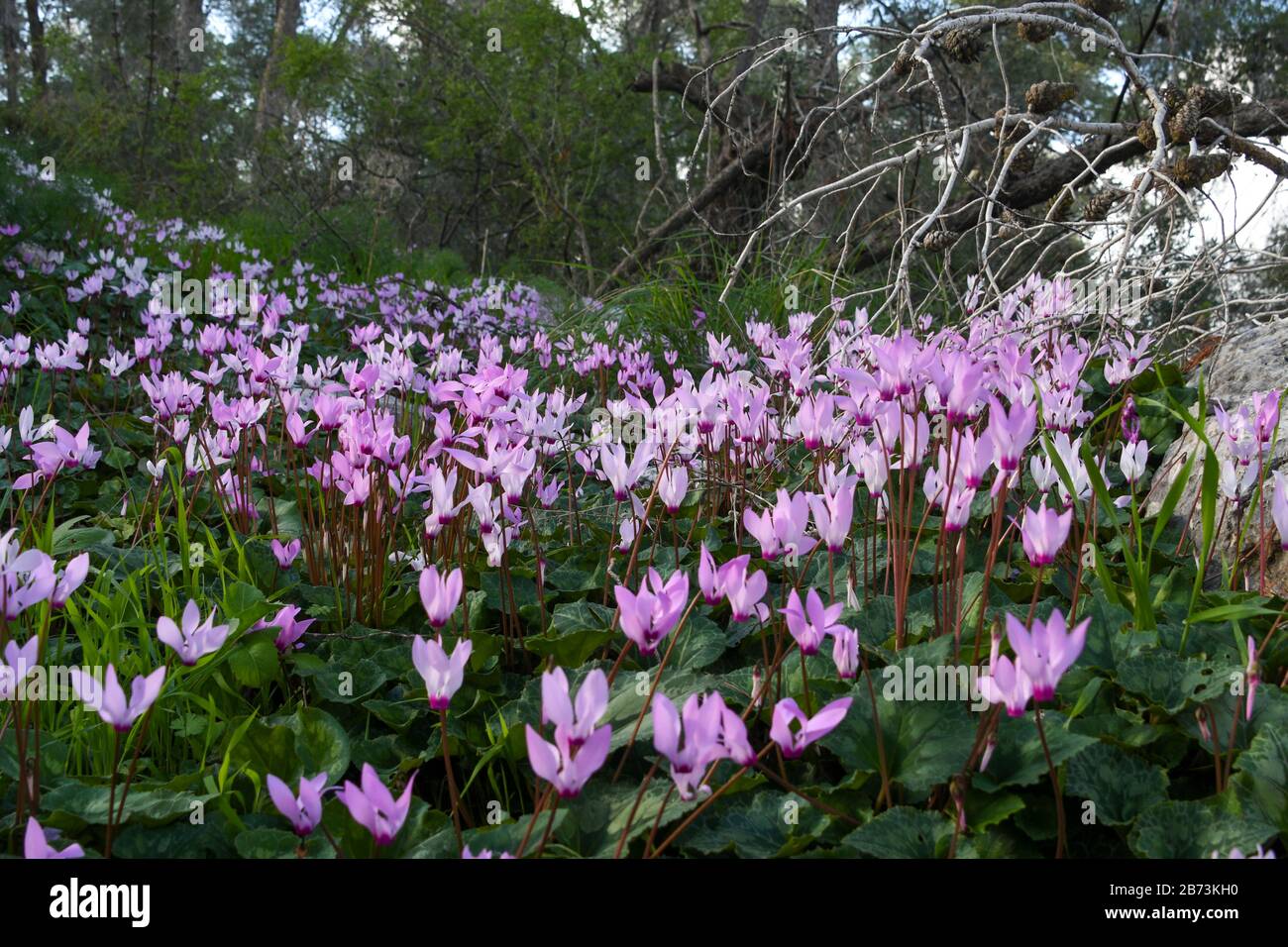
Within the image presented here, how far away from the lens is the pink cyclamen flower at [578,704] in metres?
0.96

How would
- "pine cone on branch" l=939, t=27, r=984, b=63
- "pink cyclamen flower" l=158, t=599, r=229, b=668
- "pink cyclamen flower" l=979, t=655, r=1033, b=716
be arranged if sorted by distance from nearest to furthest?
"pink cyclamen flower" l=979, t=655, r=1033, b=716 < "pink cyclamen flower" l=158, t=599, r=229, b=668 < "pine cone on branch" l=939, t=27, r=984, b=63

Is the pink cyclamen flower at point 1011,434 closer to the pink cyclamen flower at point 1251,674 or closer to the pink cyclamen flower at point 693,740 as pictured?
the pink cyclamen flower at point 1251,674

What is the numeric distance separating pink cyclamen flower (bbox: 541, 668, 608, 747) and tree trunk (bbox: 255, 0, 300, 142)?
1169 cm

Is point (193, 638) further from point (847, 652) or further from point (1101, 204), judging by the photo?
point (1101, 204)

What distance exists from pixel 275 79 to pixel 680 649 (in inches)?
478

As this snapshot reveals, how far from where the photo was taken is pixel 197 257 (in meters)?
6.47

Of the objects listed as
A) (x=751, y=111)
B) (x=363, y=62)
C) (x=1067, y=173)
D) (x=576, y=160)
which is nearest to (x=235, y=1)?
(x=363, y=62)

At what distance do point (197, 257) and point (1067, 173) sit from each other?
5727mm

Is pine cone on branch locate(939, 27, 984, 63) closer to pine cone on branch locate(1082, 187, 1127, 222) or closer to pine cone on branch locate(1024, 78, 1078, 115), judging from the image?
pine cone on branch locate(1024, 78, 1078, 115)

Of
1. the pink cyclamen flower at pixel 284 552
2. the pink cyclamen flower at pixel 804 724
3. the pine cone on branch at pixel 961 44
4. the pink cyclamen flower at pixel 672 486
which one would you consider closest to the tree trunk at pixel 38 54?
the pine cone on branch at pixel 961 44

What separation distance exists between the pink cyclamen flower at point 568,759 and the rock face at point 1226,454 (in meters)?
1.50

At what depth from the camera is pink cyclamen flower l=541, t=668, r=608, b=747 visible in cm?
96

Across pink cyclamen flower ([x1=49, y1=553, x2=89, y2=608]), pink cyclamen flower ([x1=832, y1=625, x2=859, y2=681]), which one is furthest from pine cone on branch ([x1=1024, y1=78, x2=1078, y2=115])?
pink cyclamen flower ([x1=49, y1=553, x2=89, y2=608])
